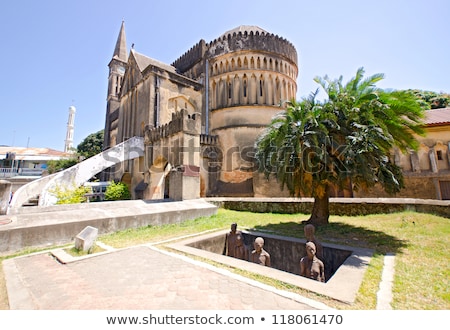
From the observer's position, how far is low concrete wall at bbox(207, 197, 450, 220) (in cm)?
909

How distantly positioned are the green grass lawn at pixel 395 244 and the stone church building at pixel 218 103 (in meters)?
9.44

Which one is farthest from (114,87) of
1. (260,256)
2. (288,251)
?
(260,256)

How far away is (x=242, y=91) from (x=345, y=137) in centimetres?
1603

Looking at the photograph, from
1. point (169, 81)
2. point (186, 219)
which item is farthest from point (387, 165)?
point (169, 81)

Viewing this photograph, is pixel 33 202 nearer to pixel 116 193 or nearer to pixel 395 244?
pixel 116 193

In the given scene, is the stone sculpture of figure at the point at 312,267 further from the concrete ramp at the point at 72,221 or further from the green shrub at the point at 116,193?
the green shrub at the point at 116,193

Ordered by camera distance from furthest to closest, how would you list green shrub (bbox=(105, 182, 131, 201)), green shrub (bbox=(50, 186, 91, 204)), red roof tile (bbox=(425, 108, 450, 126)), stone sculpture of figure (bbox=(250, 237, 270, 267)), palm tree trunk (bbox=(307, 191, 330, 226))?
green shrub (bbox=(105, 182, 131, 201))
red roof tile (bbox=(425, 108, 450, 126))
green shrub (bbox=(50, 186, 91, 204))
palm tree trunk (bbox=(307, 191, 330, 226))
stone sculpture of figure (bbox=(250, 237, 270, 267))

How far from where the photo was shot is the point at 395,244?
18.7 ft

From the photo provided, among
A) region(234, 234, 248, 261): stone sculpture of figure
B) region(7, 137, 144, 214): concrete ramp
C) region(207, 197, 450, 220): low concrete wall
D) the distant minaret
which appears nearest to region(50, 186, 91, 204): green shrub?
region(7, 137, 144, 214): concrete ramp

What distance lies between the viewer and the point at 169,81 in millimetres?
19531

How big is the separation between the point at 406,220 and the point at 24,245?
1196 cm

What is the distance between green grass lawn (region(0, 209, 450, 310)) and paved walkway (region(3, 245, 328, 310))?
0.94ft

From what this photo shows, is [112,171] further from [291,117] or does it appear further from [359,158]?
[359,158]

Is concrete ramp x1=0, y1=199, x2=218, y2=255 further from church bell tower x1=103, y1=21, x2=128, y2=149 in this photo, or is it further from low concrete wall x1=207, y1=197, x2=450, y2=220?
church bell tower x1=103, y1=21, x2=128, y2=149
